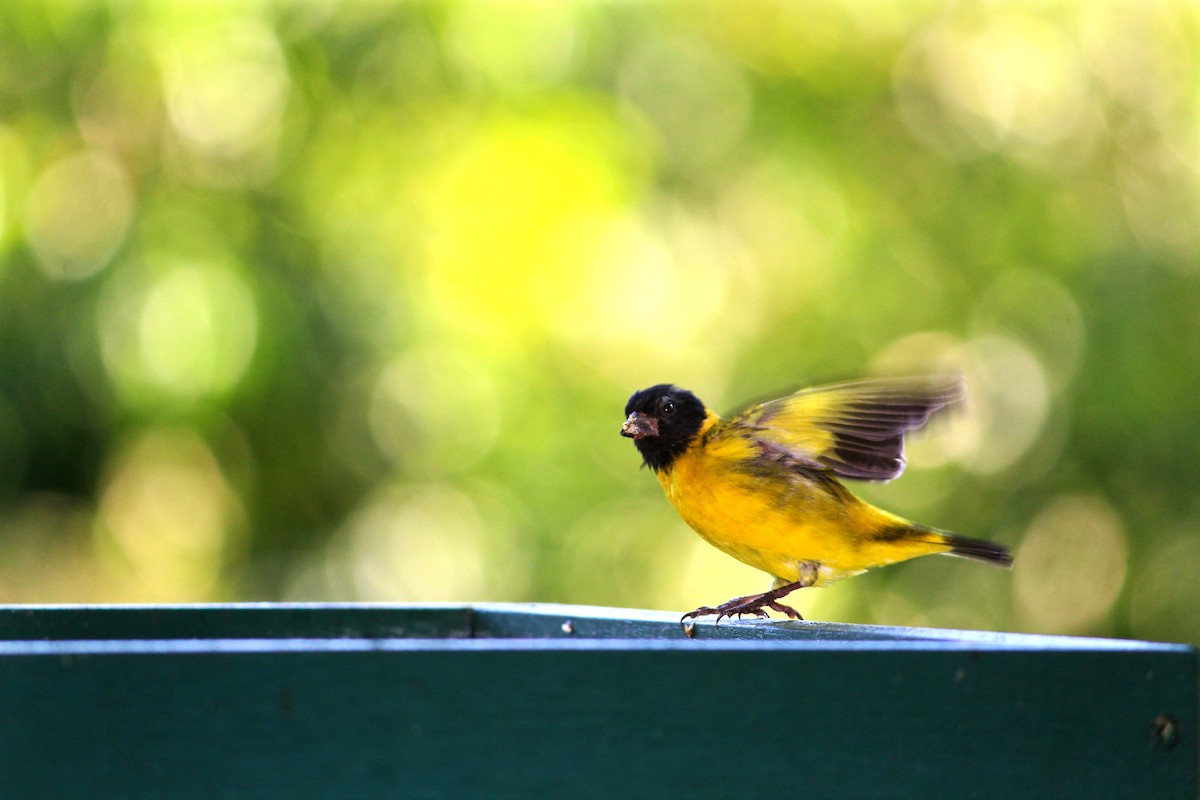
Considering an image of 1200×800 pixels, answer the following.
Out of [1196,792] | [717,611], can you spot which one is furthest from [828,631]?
[1196,792]

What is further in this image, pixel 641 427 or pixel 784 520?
pixel 641 427

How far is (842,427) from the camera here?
4152 millimetres

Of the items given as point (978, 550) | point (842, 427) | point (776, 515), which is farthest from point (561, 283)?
point (978, 550)

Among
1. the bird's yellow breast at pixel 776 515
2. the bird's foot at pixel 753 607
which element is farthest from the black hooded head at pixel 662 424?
the bird's foot at pixel 753 607

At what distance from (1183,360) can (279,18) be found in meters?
5.27

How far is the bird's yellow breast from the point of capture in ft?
13.2

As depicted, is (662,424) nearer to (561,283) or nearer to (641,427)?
(641,427)

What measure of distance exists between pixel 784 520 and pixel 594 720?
2220 millimetres

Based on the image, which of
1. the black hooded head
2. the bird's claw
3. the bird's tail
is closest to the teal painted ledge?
the bird's claw

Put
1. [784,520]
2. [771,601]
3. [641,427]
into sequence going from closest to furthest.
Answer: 1. [784,520]
2. [771,601]
3. [641,427]

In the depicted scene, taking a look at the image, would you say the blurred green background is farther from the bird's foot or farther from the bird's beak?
the bird's foot

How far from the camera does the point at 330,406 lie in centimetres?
777

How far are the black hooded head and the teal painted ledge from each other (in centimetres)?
224

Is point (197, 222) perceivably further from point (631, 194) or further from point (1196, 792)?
point (1196, 792)
